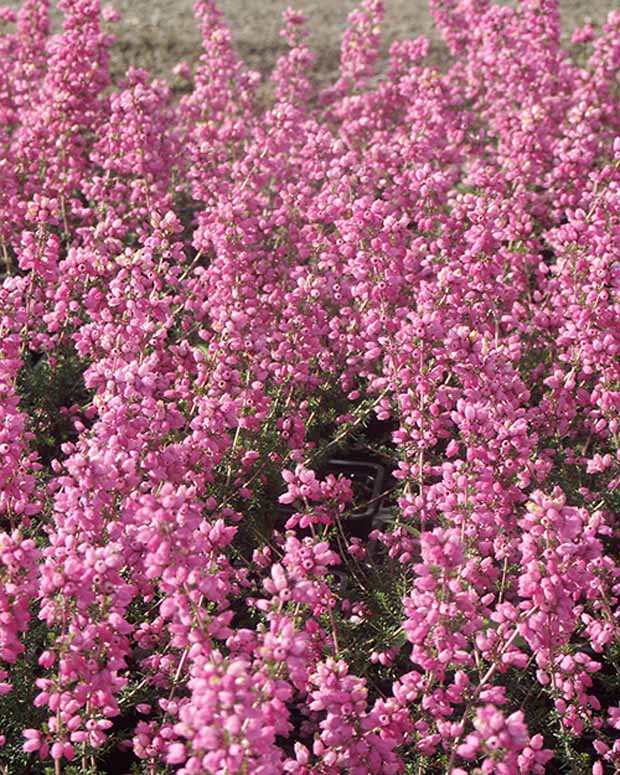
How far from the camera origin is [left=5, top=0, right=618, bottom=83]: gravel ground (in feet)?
36.7

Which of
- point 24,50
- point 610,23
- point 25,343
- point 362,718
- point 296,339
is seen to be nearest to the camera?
point 362,718

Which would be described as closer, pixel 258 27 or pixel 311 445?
pixel 311 445

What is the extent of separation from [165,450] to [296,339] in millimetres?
1109

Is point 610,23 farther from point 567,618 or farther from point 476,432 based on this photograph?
point 567,618

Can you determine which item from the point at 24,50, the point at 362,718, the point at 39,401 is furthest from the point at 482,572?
the point at 24,50

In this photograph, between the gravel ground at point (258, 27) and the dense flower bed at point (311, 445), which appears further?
the gravel ground at point (258, 27)

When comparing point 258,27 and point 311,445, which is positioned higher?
point 311,445

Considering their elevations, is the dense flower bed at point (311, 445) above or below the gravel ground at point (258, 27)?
above

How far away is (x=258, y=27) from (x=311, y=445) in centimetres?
944

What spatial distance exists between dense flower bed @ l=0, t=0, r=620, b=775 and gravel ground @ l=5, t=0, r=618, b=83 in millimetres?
4394

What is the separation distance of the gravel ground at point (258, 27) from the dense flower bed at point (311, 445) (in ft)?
14.4

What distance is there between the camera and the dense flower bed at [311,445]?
8.86ft

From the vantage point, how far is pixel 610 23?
21.4 ft

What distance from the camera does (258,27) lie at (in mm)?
12430
